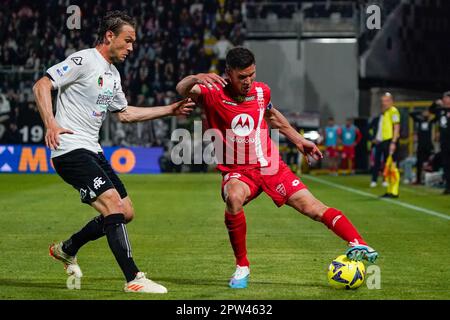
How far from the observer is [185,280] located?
27.9 ft

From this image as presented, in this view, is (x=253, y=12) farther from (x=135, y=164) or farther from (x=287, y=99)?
(x=135, y=164)

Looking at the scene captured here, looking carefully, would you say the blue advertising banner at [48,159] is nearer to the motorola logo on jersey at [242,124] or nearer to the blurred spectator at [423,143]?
the blurred spectator at [423,143]

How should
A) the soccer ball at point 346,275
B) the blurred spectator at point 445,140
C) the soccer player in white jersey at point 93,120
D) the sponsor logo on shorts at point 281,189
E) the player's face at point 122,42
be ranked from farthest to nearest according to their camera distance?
the blurred spectator at point 445,140 < the sponsor logo on shorts at point 281,189 < the player's face at point 122,42 < the soccer ball at point 346,275 < the soccer player in white jersey at point 93,120

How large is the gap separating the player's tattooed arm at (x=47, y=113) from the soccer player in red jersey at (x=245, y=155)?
118 cm

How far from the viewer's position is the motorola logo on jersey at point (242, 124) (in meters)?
8.35

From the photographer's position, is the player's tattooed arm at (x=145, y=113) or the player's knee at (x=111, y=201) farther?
the player's tattooed arm at (x=145, y=113)

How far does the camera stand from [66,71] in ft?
25.4

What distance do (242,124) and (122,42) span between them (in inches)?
50.4

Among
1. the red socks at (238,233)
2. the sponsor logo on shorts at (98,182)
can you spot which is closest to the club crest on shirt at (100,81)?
the sponsor logo on shorts at (98,182)

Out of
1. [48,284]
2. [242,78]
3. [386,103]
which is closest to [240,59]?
[242,78]

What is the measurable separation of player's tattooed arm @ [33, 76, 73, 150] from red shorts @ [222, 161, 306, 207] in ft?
5.29

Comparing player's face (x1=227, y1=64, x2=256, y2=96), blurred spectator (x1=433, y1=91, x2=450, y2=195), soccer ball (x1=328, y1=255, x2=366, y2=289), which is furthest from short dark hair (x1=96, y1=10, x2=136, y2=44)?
blurred spectator (x1=433, y1=91, x2=450, y2=195)

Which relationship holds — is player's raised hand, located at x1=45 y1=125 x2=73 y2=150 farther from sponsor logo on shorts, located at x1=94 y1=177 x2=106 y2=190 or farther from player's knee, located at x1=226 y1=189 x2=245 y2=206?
player's knee, located at x1=226 y1=189 x2=245 y2=206

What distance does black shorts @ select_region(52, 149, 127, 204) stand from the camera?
775cm
